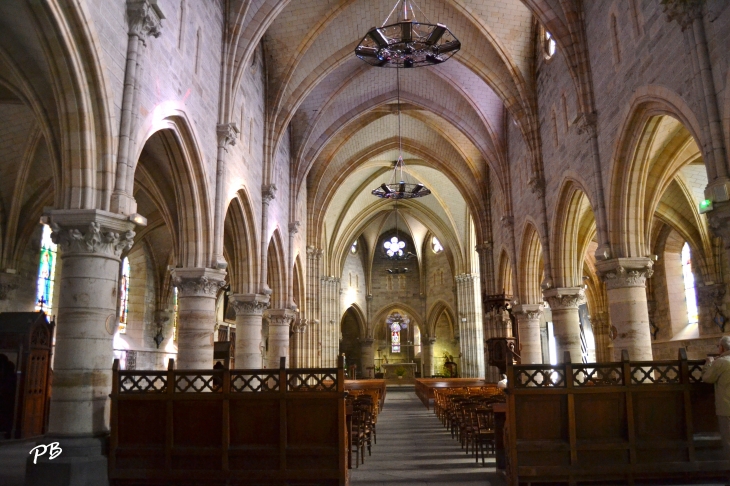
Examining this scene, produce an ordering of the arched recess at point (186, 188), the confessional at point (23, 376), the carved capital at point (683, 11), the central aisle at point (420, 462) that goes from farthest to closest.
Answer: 1. the confessional at point (23, 376)
2. the arched recess at point (186, 188)
3. the carved capital at point (683, 11)
4. the central aisle at point (420, 462)

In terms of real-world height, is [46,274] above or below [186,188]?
below

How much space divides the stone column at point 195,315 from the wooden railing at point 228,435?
505 centimetres

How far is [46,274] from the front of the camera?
1930 centimetres

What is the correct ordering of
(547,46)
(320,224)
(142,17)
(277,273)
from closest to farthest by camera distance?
(142,17)
(547,46)
(277,273)
(320,224)

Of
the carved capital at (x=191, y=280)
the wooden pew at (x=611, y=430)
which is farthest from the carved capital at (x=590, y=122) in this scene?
the carved capital at (x=191, y=280)

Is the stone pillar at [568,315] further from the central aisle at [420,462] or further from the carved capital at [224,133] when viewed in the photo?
the carved capital at [224,133]

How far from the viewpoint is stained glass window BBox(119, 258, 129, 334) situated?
2405 cm

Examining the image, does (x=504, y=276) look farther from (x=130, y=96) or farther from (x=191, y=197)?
(x=130, y=96)

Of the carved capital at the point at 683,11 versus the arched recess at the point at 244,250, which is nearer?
the carved capital at the point at 683,11

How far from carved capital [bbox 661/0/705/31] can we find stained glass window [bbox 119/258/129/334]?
20973 millimetres

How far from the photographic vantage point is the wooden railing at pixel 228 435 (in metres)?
8.10

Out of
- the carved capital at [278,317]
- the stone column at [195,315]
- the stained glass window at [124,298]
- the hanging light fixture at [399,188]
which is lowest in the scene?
the stone column at [195,315]

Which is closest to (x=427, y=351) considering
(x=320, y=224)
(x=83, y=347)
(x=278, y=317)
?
(x=320, y=224)

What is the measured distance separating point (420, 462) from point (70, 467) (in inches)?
221
